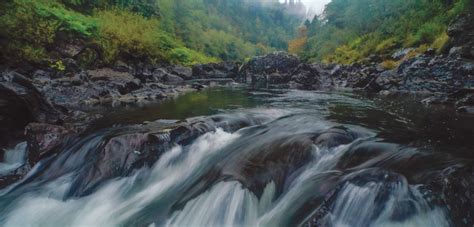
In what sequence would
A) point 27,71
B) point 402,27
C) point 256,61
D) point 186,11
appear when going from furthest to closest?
point 186,11 → point 402,27 → point 256,61 → point 27,71

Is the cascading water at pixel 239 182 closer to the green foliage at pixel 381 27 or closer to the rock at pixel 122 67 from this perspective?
the green foliage at pixel 381 27

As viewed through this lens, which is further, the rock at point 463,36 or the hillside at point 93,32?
the hillside at point 93,32

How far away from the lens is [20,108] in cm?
616

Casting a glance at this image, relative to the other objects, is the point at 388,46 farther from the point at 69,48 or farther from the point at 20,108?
the point at 20,108

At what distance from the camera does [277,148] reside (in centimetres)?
506

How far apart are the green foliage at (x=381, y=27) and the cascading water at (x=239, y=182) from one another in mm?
12366

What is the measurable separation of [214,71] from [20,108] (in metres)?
23.4

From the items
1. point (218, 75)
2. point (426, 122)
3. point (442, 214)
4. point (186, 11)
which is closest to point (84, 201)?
point (442, 214)

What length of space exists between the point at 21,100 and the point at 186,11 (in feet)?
146

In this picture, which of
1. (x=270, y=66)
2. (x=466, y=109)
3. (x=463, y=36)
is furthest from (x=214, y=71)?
(x=466, y=109)

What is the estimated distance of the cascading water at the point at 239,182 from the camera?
3453mm

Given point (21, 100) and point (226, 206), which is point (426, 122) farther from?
point (21, 100)

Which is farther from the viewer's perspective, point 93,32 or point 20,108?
point 93,32

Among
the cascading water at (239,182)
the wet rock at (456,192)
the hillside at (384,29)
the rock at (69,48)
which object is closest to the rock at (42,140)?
the cascading water at (239,182)
